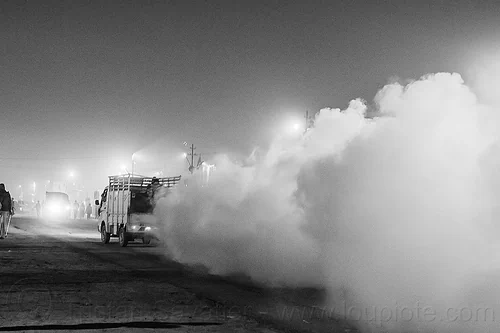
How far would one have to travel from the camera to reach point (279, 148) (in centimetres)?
1872

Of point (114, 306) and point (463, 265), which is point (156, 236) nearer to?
point (114, 306)

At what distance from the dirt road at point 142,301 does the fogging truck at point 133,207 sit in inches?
305

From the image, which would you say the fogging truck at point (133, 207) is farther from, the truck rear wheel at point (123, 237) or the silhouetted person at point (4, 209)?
the silhouetted person at point (4, 209)

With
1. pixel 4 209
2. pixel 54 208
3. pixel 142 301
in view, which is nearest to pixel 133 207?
pixel 4 209

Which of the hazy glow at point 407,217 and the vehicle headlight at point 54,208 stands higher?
the vehicle headlight at point 54,208

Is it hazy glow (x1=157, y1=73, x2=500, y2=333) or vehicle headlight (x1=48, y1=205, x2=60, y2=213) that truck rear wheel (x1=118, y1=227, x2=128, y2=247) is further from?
vehicle headlight (x1=48, y1=205, x2=60, y2=213)

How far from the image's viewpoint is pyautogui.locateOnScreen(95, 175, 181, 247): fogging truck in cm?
2714

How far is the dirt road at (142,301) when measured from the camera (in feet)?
32.3

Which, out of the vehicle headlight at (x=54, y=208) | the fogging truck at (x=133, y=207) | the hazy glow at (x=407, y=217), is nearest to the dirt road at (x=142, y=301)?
the hazy glow at (x=407, y=217)

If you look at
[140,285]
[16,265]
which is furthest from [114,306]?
[16,265]

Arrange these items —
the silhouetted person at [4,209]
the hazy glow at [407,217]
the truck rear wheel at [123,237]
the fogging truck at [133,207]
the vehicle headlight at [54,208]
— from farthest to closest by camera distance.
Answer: the vehicle headlight at [54,208] < the silhouetted person at [4,209] < the truck rear wheel at [123,237] < the fogging truck at [133,207] < the hazy glow at [407,217]

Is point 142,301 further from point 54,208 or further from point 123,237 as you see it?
point 54,208

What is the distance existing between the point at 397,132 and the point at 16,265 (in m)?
11.9

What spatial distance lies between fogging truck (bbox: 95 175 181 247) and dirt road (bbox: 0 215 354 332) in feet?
25.4
